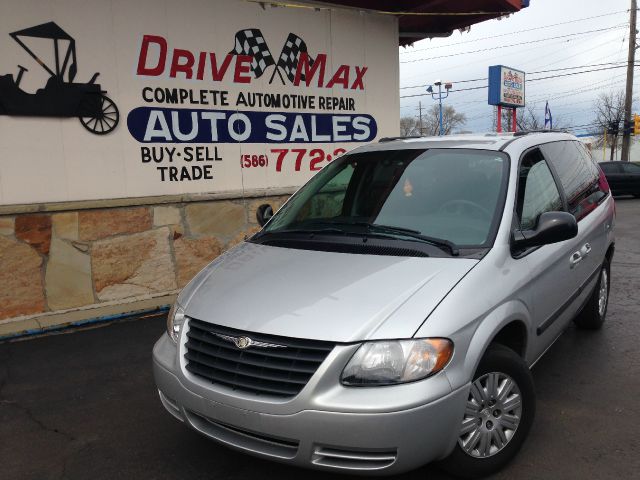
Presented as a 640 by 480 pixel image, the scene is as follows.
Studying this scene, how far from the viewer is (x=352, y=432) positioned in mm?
2414

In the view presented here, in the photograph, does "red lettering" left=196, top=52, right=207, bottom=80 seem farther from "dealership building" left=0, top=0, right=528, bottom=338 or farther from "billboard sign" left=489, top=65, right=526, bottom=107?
"billboard sign" left=489, top=65, right=526, bottom=107

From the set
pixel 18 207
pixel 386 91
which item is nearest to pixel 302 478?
pixel 18 207

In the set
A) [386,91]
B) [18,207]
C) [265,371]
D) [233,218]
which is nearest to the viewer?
[265,371]

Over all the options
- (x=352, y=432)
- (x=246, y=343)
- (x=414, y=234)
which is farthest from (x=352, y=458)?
(x=414, y=234)

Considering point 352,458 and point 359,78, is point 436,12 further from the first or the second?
point 352,458

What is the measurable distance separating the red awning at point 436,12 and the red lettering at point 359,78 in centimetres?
80

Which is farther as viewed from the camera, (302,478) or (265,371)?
(302,478)

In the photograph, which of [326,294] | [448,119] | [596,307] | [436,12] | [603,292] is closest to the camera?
[326,294]

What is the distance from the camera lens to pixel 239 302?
2914 mm

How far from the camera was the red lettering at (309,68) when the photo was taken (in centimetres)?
739

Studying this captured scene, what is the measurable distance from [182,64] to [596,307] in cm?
489

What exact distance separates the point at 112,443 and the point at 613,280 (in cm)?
623

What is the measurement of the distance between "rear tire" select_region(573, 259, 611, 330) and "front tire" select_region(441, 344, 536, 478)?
228 centimetres

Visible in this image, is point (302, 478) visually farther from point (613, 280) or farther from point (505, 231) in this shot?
point (613, 280)
